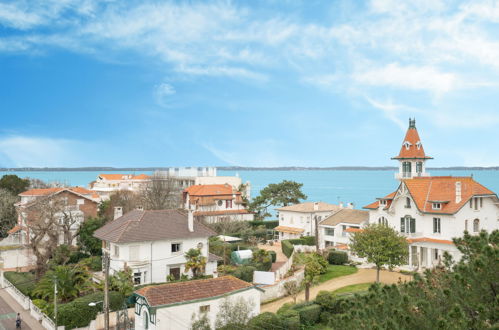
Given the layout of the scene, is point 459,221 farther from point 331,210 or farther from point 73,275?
point 73,275

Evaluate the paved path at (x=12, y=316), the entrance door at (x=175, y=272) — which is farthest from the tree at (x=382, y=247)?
the paved path at (x=12, y=316)

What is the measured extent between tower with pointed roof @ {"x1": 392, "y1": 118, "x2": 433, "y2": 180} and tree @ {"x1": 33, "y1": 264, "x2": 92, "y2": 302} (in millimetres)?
41369

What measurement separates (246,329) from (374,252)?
62.6ft

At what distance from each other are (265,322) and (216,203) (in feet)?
172

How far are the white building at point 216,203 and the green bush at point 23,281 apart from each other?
35.2 metres

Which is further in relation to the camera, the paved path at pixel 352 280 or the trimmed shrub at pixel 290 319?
the paved path at pixel 352 280

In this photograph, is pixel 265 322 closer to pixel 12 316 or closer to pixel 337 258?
pixel 12 316

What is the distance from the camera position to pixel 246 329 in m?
28.6

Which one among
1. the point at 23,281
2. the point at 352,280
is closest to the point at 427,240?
the point at 352,280

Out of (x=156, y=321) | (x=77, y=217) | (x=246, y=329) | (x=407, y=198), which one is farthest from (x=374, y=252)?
(x=77, y=217)

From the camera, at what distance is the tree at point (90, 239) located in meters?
52.6

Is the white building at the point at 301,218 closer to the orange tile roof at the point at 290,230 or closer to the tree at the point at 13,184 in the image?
the orange tile roof at the point at 290,230

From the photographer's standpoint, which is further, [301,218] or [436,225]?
[301,218]

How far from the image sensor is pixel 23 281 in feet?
136
